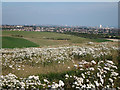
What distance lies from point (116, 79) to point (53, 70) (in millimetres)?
3629

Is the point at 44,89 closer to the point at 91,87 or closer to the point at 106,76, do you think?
the point at 91,87

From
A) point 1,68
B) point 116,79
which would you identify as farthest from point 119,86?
point 1,68

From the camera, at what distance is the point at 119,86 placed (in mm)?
6129

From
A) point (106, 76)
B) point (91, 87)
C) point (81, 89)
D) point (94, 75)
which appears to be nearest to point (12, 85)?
point (81, 89)

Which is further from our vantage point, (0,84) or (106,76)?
(106,76)

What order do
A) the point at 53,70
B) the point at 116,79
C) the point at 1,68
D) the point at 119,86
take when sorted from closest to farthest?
the point at 119,86 → the point at 116,79 → the point at 53,70 → the point at 1,68

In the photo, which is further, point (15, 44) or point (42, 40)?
point (42, 40)

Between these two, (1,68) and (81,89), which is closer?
(81,89)

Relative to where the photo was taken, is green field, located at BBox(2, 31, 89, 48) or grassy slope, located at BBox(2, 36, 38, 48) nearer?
grassy slope, located at BBox(2, 36, 38, 48)

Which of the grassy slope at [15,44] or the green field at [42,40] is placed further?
the green field at [42,40]

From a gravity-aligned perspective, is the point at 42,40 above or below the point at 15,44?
above

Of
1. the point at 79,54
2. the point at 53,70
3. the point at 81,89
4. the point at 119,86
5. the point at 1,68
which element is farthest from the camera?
the point at 79,54

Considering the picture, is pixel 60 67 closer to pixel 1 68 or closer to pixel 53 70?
pixel 53 70

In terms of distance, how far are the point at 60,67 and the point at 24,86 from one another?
3491 millimetres
